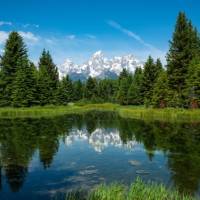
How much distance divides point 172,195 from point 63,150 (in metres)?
14.6

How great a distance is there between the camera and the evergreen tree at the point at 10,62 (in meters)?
67.4

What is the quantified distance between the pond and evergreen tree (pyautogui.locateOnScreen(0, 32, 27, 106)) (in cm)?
3407

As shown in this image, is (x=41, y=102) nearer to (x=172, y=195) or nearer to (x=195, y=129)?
(x=195, y=129)

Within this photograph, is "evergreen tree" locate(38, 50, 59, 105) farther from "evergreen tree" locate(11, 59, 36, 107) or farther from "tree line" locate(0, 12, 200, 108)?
"evergreen tree" locate(11, 59, 36, 107)

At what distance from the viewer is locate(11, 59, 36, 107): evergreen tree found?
64.0 metres

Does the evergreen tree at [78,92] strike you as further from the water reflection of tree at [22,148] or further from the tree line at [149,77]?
the water reflection of tree at [22,148]

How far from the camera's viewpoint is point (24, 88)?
212 feet

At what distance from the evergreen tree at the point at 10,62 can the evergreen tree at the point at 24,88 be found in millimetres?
2268

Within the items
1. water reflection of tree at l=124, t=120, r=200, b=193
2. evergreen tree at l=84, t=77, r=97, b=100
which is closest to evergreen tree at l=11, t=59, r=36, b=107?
water reflection of tree at l=124, t=120, r=200, b=193

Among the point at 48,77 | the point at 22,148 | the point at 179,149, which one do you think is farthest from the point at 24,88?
the point at 179,149

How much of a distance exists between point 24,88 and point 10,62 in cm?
916

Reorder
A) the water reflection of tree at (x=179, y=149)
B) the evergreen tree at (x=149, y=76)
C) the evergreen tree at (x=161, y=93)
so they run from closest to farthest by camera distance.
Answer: the water reflection of tree at (x=179, y=149), the evergreen tree at (x=161, y=93), the evergreen tree at (x=149, y=76)

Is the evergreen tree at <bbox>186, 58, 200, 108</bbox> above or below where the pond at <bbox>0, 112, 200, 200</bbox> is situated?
above

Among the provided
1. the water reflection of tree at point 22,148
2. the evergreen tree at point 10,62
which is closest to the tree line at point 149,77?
the evergreen tree at point 10,62
